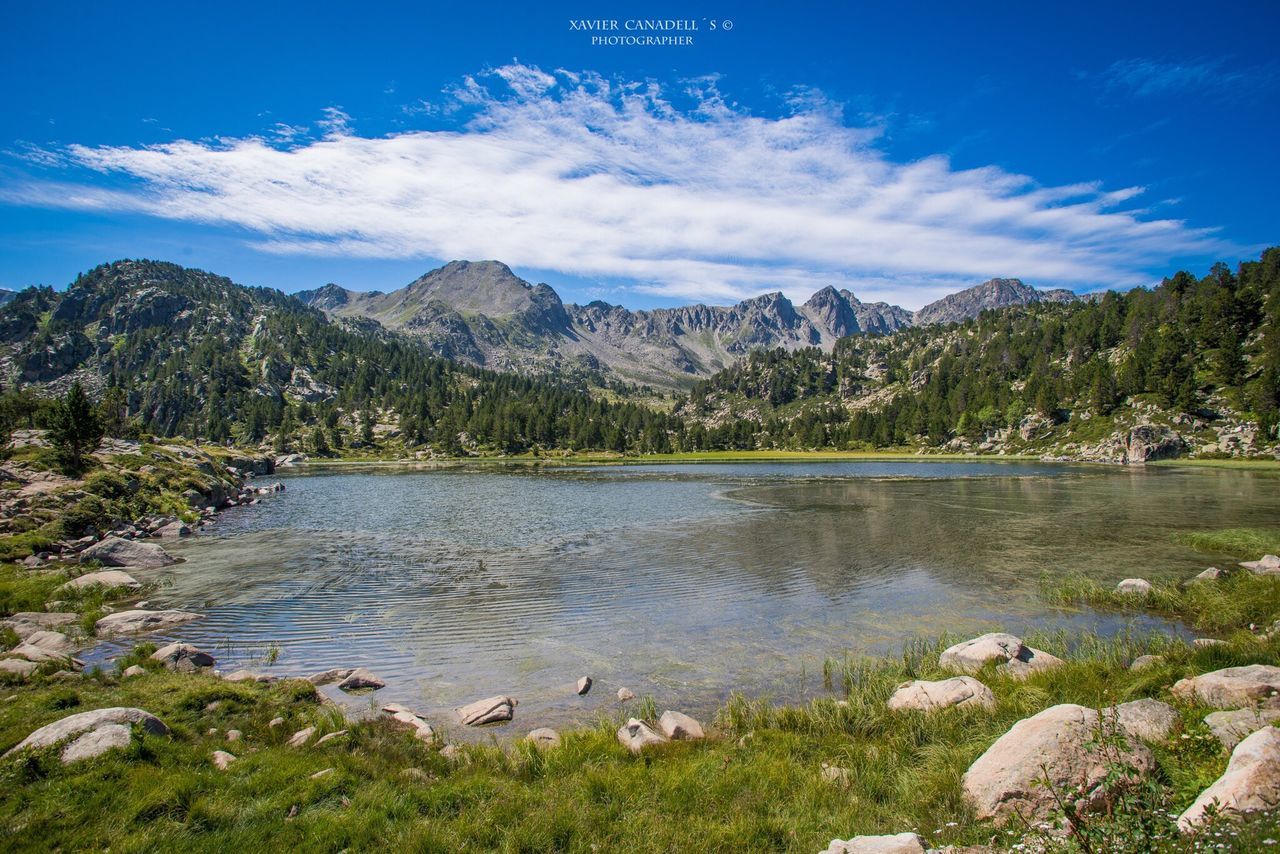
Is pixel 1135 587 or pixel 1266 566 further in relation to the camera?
pixel 1266 566

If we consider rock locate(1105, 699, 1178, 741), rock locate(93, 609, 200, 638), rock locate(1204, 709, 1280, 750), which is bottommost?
rock locate(93, 609, 200, 638)

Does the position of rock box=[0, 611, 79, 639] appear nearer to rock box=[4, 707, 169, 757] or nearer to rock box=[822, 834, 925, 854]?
rock box=[4, 707, 169, 757]

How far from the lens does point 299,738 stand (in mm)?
12883

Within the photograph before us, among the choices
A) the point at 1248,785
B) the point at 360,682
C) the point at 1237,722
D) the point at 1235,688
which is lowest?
the point at 360,682

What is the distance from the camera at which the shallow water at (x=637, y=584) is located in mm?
19344

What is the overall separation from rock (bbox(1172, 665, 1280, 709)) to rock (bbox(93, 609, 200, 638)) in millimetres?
31936

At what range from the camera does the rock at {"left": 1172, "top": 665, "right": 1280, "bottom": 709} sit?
11.0m

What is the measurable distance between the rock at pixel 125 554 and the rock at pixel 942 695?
39791 millimetres

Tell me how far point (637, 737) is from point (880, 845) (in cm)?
619

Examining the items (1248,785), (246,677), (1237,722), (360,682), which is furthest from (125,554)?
(1237,722)

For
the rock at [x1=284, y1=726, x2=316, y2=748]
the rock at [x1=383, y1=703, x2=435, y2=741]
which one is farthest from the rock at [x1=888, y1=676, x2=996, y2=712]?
the rock at [x1=284, y1=726, x2=316, y2=748]

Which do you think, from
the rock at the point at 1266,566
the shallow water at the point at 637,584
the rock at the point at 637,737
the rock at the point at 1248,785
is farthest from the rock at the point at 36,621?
the rock at the point at 1266,566

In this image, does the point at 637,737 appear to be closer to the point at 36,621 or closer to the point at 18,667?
the point at 18,667

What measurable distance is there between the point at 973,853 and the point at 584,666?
1335cm
